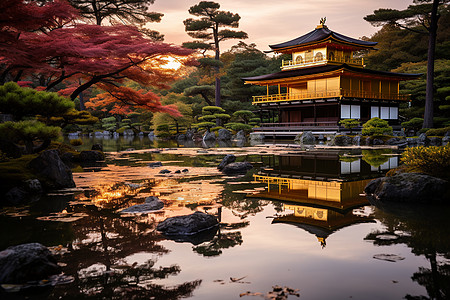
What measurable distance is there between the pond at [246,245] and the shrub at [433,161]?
144cm

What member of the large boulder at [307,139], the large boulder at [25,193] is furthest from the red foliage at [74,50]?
the large boulder at [307,139]

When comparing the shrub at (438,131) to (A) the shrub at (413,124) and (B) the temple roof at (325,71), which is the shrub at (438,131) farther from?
(B) the temple roof at (325,71)

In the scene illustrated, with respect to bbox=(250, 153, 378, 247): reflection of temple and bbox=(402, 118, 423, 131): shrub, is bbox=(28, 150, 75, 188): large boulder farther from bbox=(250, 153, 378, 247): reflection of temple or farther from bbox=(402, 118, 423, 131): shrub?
bbox=(402, 118, 423, 131): shrub

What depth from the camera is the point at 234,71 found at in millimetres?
51312

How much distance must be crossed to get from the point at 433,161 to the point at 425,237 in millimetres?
3471

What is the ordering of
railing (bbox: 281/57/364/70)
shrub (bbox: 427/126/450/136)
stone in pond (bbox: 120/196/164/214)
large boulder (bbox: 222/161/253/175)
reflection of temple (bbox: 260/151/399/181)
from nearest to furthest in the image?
stone in pond (bbox: 120/196/164/214)
reflection of temple (bbox: 260/151/399/181)
large boulder (bbox: 222/161/253/175)
shrub (bbox: 427/126/450/136)
railing (bbox: 281/57/364/70)

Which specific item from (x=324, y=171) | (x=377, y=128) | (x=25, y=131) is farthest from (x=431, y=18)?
(x=25, y=131)

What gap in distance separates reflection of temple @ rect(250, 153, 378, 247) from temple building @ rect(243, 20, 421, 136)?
20.7 meters

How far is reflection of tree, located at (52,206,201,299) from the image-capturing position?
11.7 feet

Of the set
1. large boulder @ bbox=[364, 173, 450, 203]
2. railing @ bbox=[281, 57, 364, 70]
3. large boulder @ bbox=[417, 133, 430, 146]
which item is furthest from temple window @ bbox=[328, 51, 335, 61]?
large boulder @ bbox=[364, 173, 450, 203]

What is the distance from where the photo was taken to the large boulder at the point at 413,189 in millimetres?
7172

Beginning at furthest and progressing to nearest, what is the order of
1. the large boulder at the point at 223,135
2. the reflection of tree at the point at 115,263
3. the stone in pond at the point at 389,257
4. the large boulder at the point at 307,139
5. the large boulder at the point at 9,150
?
1. the large boulder at the point at 223,135
2. the large boulder at the point at 307,139
3. the large boulder at the point at 9,150
4. the stone in pond at the point at 389,257
5. the reflection of tree at the point at 115,263

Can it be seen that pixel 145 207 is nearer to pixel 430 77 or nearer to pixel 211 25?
pixel 430 77

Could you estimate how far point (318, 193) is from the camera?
320 inches
